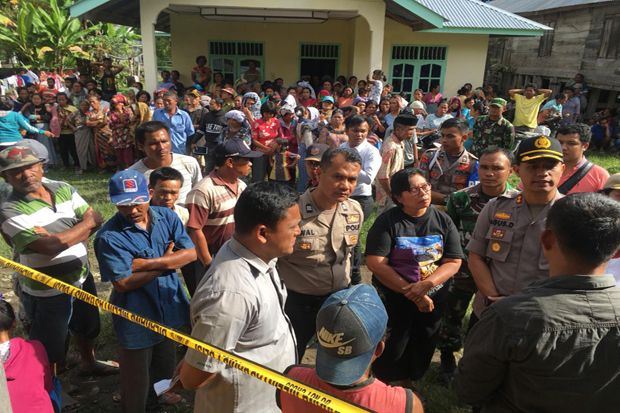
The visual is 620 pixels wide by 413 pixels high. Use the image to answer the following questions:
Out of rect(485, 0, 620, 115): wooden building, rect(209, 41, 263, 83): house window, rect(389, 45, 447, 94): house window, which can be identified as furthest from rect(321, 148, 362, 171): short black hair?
rect(485, 0, 620, 115): wooden building

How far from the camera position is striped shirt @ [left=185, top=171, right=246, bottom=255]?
128 inches

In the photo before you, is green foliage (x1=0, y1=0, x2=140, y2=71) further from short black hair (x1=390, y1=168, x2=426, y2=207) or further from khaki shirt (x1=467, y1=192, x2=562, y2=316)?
khaki shirt (x1=467, y1=192, x2=562, y2=316)

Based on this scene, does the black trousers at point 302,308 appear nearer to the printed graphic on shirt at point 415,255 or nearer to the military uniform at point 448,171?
the printed graphic on shirt at point 415,255

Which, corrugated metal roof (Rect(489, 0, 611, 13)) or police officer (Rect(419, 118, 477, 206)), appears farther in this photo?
corrugated metal roof (Rect(489, 0, 611, 13))

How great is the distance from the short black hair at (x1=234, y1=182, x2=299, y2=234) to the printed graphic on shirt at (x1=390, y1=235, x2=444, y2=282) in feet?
4.02

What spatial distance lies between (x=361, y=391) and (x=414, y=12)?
1075 centimetres

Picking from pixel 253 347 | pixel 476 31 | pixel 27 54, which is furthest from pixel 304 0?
pixel 27 54

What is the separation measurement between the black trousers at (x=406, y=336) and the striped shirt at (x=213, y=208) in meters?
1.28

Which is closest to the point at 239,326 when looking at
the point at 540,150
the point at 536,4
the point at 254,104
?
the point at 540,150

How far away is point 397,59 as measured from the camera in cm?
1385

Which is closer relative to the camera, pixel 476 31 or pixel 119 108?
pixel 119 108

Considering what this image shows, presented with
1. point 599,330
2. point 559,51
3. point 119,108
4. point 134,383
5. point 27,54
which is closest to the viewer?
point 599,330

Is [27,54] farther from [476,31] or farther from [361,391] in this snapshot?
[361,391]

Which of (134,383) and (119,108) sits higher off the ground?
(119,108)
